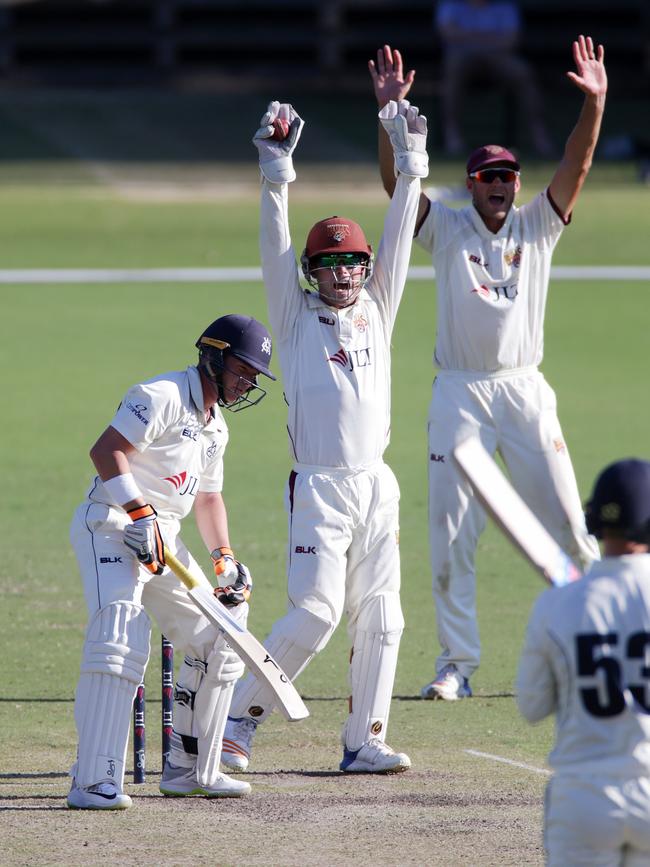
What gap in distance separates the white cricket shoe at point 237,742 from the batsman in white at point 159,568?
0.30 m

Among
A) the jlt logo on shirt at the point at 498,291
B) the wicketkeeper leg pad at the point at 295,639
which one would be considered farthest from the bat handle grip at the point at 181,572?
the jlt logo on shirt at the point at 498,291

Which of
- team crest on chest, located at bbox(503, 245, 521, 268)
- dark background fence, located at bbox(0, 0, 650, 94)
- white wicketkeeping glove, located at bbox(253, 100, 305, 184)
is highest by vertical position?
dark background fence, located at bbox(0, 0, 650, 94)

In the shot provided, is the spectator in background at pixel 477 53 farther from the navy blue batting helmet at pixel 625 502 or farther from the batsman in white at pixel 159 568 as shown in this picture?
the navy blue batting helmet at pixel 625 502

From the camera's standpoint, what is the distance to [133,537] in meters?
6.17

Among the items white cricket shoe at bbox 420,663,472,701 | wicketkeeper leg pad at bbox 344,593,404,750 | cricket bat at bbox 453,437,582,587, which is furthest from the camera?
white cricket shoe at bbox 420,663,472,701

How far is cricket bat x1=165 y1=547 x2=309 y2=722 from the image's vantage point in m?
6.25

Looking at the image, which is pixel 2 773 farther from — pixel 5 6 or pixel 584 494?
pixel 5 6

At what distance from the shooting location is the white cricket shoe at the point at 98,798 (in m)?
6.18

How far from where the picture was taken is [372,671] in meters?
6.84

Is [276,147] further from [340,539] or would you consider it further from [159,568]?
[159,568]

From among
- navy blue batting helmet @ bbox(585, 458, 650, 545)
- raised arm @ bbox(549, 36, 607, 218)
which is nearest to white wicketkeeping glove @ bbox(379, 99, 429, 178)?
raised arm @ bbox(549, 36, 607, 218)

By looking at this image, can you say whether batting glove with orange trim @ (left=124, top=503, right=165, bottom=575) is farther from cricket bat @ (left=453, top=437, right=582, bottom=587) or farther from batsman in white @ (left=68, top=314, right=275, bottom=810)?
cricket bat @ (left=453, top=437, right=582, bottom=587)

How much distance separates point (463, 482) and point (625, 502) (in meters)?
3.68

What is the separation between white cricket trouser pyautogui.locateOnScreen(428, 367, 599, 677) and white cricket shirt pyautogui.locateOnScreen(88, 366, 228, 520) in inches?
66.2
